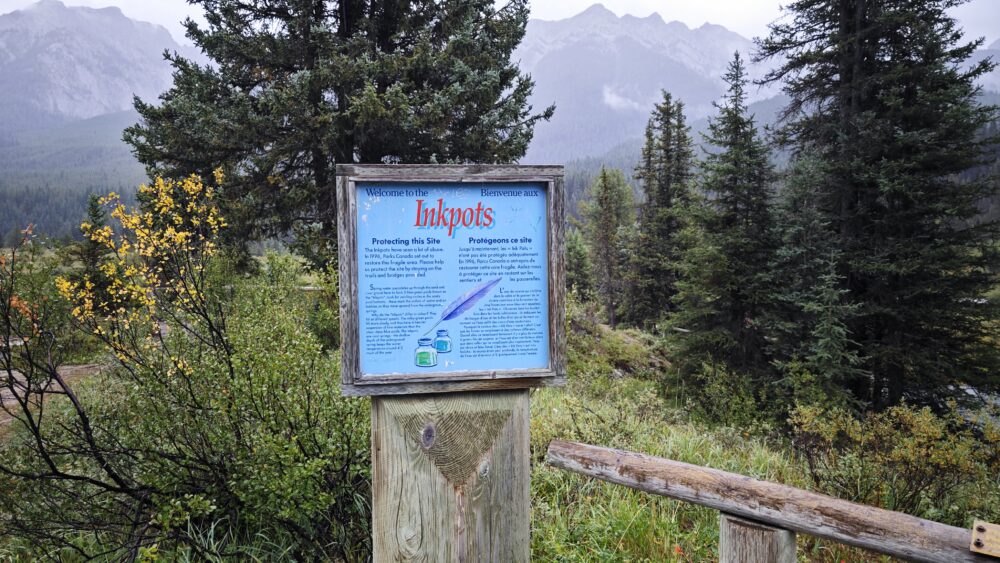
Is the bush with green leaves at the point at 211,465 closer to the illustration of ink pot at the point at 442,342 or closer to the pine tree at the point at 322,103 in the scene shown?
the illustration of ink pot at the point at 442,342

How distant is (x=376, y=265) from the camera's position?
2.01m

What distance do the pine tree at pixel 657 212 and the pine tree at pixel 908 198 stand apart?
432 inches

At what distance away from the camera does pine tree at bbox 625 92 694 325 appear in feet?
81.0

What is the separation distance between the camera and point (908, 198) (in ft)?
40.9

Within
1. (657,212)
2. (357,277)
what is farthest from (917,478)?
(657,212)

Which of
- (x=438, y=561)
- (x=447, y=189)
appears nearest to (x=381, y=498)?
(x=438, y=561)

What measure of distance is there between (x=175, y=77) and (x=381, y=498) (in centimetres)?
1300

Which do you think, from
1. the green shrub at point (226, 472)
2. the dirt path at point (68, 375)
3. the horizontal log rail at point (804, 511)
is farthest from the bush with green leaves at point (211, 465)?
the dirt path at point (68, 375)

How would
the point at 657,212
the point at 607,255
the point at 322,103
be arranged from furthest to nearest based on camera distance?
1. the point at 607,255
2. the point at 657,212
3. the point at 322,103

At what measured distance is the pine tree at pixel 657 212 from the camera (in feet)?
81.0

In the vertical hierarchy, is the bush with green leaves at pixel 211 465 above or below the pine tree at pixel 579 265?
below

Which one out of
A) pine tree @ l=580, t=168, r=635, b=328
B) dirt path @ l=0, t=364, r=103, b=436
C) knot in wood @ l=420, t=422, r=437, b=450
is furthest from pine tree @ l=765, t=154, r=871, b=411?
pine tree @ l=580, t=168, r=635, b=328

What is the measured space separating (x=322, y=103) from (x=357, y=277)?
395 inches

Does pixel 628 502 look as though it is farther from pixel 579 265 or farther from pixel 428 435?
pixel 579 265
